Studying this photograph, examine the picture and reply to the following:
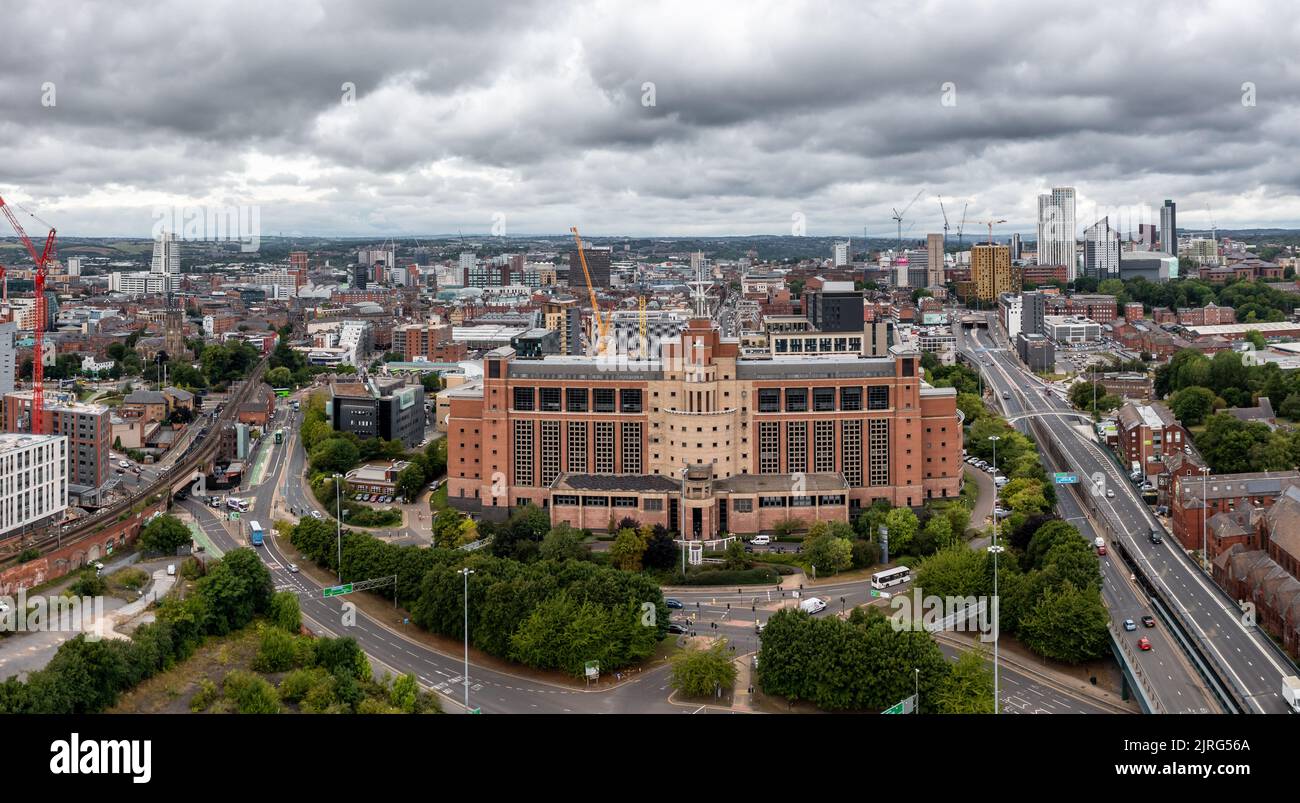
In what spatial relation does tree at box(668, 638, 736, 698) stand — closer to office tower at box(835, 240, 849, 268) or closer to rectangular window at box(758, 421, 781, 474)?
rectangular window at box(758, 421, 781, 474)

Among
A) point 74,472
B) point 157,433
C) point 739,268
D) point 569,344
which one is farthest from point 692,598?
point 739,268

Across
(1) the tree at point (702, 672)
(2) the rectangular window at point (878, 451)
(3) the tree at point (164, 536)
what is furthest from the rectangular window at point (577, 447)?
(1) the tree at point (702, 672)

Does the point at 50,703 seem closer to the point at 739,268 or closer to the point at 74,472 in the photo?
the point at 74,472

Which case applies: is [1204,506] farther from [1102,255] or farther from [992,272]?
[1102,255]

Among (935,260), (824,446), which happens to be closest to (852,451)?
(824,446)

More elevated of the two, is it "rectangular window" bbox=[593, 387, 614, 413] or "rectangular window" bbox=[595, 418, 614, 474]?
"rectangular window" bbox=[593, 387, 614, 413]

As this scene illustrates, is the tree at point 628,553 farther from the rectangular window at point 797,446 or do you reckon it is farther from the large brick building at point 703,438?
the rectangular window at point 797,446

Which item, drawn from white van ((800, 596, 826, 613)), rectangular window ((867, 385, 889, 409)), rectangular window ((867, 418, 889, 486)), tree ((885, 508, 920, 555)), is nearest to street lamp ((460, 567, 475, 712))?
white van ((800, 596, 826, 613))
